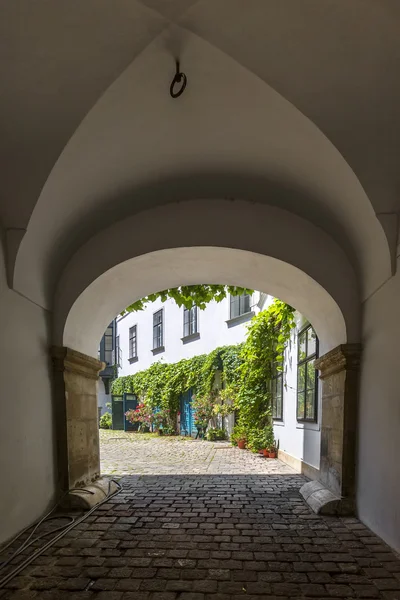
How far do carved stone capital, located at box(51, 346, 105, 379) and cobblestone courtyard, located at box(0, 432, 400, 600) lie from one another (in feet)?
4.95

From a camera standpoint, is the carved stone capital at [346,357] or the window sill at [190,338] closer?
the carved stone capital at [346,357]

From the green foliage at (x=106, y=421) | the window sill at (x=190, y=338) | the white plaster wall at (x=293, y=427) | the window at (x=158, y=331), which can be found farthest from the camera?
the green foliage at (x=106, y=421)

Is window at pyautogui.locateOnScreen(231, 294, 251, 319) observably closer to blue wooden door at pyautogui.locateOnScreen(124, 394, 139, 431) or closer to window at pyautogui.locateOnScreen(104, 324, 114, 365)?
blue wooden door at pyautogui.locateOnScreen(124, 394, 139, 431)

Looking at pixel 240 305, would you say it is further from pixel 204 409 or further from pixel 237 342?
pixel 204 409

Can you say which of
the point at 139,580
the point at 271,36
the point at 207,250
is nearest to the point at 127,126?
the point at 271,36

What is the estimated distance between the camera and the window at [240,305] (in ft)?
42.7

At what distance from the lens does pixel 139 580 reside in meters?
3.07

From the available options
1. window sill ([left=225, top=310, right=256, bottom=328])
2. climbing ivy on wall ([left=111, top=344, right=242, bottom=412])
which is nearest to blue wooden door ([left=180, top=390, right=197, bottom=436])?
climbing ivy on wall ([left=111, top=344, right=242, bottom=412])

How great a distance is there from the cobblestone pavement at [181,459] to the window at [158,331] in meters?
5.29

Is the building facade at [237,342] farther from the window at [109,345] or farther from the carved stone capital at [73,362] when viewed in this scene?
the carved stone capital at [73,362]

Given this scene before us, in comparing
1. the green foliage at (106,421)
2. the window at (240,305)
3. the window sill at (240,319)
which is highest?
the window at (240,305)

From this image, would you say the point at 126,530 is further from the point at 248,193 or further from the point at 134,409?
the point at 134,409

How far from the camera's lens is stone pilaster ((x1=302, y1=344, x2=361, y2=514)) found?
4523 mm

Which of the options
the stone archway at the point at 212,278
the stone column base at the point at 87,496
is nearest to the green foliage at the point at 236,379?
the stone archway at the point at 212,278
